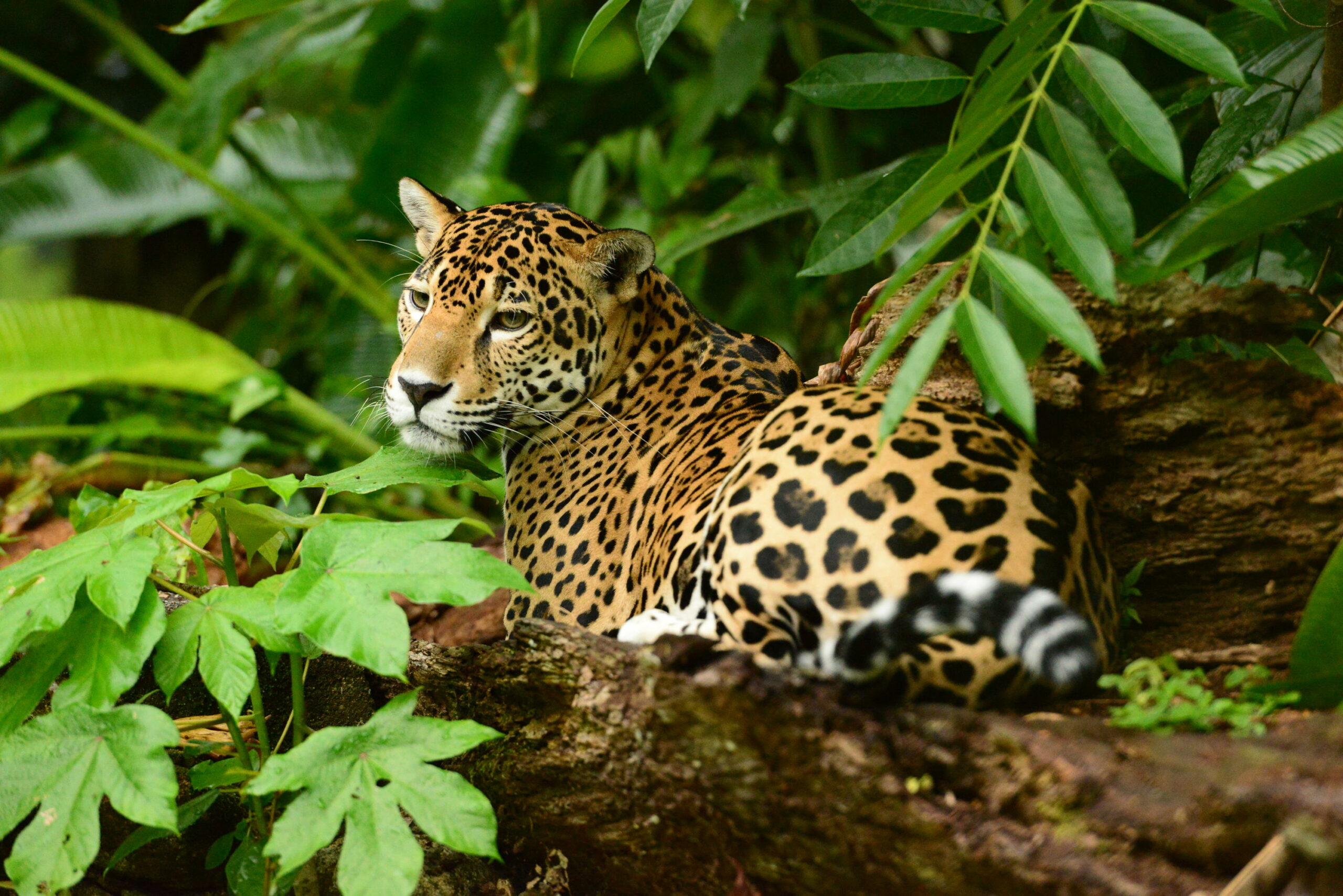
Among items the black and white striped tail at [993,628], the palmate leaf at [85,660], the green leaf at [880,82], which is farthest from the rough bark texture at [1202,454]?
the palmate leaf at [85,660]

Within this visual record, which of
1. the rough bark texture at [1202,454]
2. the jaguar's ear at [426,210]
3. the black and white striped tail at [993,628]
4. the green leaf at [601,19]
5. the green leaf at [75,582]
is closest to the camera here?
the black and white striped tail at [993,628]

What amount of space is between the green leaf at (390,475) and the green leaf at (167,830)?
0.77m

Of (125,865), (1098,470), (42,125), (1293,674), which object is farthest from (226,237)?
(1293,674)

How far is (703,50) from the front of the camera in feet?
23.0

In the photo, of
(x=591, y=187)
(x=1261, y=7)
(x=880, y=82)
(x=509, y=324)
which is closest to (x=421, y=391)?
(x=509, y=324)

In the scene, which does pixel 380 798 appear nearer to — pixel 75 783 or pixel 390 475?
pixel 75 783

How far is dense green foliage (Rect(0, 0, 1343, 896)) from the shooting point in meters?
2.02

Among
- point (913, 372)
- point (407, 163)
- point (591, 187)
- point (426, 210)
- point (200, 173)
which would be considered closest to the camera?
point (913, 372)

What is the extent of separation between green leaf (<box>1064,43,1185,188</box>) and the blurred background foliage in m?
1.59

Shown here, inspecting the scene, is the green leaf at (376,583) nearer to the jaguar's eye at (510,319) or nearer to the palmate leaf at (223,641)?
the palmate leaf at (223,641)

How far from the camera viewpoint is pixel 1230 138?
287 cm

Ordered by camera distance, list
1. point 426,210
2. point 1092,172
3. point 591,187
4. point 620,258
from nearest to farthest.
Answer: point 1092,172
point 620,258
point 426,210
point 591,187

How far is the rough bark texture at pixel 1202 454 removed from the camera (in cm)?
257

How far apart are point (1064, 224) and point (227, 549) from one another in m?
2.07
